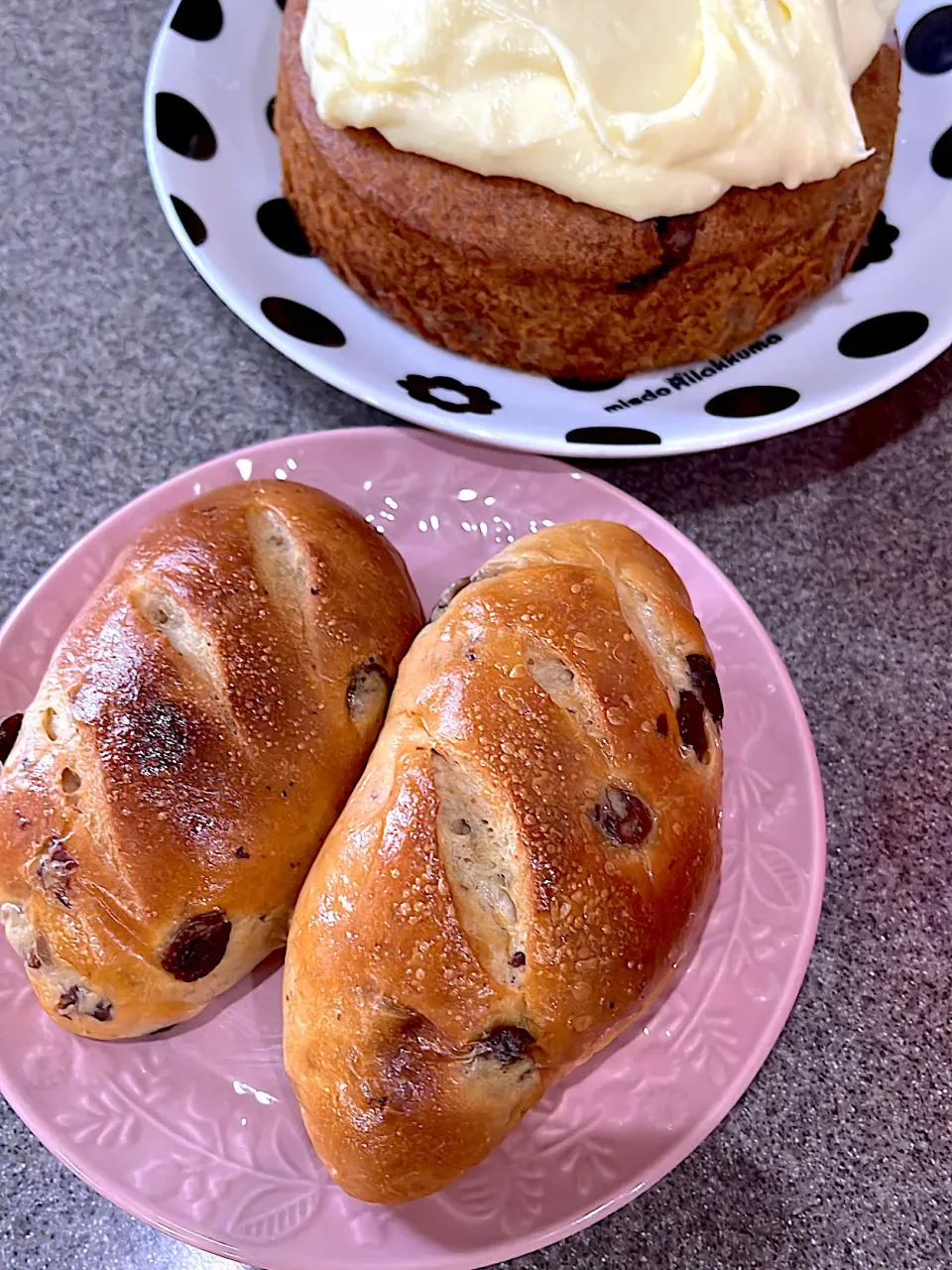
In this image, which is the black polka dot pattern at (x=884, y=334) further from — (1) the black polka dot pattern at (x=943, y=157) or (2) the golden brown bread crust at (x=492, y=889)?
(2) the golden brown bread crust at (x=492, y=889)

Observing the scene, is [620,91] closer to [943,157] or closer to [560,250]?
[560,250]

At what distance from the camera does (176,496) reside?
0.85m

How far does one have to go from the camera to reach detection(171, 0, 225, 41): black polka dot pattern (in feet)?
3.21

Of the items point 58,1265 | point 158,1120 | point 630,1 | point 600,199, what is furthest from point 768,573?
point 58,1265

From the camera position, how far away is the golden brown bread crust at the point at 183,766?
0.63 metres

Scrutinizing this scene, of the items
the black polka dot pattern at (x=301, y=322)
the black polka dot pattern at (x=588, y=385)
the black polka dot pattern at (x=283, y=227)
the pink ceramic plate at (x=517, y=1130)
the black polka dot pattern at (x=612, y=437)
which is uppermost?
the black polka dot pattern at (x=283, y=227)

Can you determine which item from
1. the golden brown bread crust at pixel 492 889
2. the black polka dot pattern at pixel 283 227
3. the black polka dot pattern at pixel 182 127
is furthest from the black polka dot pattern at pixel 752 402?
the black polka dot pattern at pixel 182 127

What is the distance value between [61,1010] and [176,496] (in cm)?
42

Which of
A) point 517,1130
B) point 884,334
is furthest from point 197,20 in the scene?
point 517,1130

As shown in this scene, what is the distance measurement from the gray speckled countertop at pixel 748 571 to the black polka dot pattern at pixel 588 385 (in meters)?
0.09

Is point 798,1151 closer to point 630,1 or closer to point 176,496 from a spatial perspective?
point 176,496

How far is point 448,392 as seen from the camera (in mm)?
864

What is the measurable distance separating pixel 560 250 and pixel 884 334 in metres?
0.30

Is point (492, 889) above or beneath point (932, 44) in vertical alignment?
beneath
